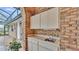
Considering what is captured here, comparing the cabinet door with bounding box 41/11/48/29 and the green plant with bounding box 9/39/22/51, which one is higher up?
the cabinet door with bounding box 41/11/48/29

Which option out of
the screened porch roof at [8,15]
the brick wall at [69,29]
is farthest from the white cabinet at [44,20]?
the screened porch roof at [8,15]

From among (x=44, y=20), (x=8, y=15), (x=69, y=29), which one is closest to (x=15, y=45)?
(x=8, y=15)

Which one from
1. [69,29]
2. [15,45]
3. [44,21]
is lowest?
[15,45]

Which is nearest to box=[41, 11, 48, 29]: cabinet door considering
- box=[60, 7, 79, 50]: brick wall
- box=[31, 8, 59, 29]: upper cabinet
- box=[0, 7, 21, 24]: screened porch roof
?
box=[31, 8, 59, 29]: upper cabinet

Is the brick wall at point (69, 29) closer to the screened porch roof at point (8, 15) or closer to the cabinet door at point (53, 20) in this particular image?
the cabinet door at point (53, 20)

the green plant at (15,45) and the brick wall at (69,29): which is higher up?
the brick wall at (69,29)

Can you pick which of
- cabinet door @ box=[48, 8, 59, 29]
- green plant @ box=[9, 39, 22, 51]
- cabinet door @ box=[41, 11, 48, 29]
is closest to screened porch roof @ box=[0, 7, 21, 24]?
green plant @ box=[9, 39, 22, 51]

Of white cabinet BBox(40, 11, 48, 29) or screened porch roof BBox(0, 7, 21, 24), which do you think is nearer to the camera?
screened porch roof BBox(0, 7, 21, 24)

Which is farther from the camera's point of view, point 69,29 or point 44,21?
point 44,21

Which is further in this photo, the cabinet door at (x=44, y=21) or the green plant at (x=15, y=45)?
the cabinet door at (x=44, y=21)

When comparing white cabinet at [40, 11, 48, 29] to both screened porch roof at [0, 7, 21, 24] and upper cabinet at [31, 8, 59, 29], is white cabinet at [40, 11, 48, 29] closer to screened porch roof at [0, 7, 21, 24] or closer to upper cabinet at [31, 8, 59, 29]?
upper cabinet at [31, 8, 59, 29]

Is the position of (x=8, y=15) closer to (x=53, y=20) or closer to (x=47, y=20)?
(x=47, y=20)
